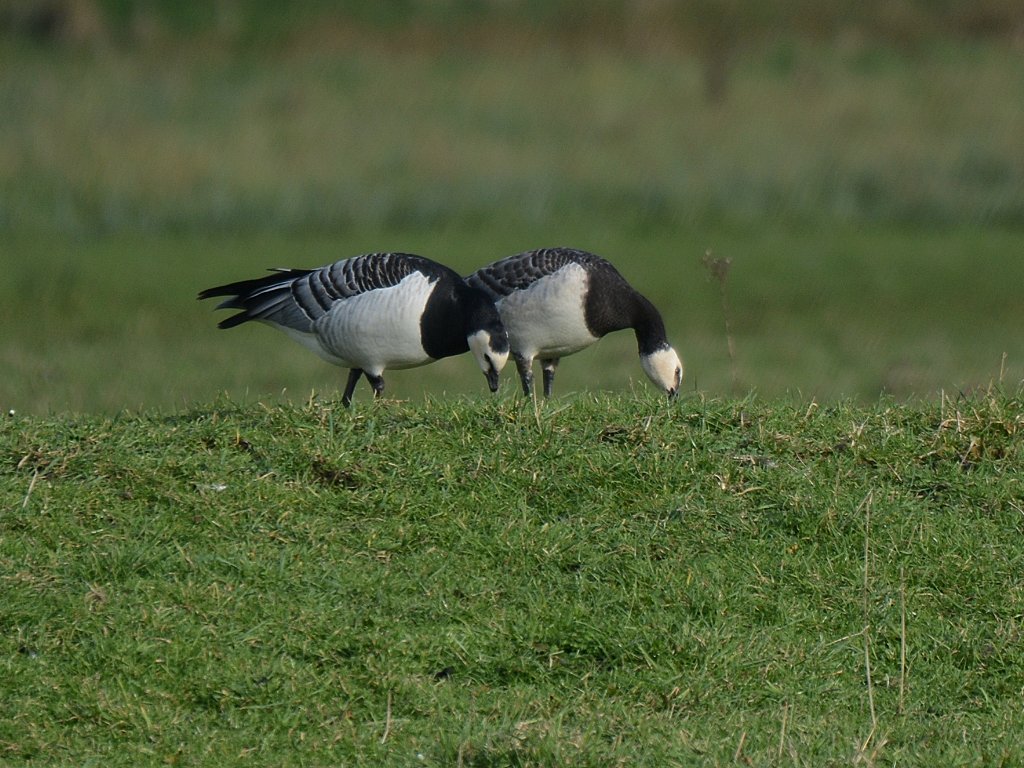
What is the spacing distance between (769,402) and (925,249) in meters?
11.8

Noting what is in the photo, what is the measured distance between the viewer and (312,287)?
914 centimetres

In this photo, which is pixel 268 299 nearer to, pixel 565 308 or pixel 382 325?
pixel 382 325

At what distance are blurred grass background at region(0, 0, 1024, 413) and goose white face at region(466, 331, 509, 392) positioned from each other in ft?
11.8

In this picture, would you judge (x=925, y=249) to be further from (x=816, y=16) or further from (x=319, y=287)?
(x=319, y=287)

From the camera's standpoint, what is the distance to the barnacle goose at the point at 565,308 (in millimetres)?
9148

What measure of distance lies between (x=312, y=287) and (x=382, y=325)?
65 centimetres

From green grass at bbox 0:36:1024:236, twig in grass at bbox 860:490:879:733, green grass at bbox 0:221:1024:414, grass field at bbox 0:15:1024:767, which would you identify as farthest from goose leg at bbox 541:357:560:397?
green grass at bbox 0:36:1024:236

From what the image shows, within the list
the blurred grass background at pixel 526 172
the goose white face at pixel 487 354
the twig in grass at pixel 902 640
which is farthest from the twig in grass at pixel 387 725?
the blurred grass background at pixel 526 172

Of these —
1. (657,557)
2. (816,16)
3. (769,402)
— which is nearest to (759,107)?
(816,16)

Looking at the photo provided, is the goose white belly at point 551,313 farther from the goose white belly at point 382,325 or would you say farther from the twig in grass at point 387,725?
the twig in grass at point 387,725

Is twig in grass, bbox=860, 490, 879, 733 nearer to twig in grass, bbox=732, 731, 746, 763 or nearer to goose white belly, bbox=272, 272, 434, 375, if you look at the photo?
twig in grass, bbox=732, 731, 746, 763

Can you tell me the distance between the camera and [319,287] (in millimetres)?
9078

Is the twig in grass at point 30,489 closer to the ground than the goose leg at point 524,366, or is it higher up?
closer to the ground

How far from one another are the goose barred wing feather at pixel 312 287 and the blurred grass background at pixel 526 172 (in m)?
2.14
